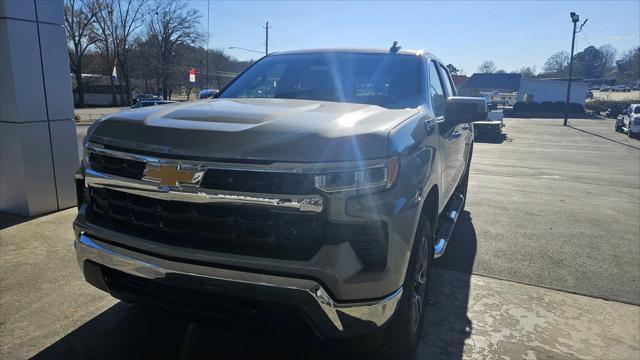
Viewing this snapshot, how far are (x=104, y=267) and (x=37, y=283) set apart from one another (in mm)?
1758

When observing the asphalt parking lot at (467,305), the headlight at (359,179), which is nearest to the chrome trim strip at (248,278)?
the asphalt parking lot at (467,305)

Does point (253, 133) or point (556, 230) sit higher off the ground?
point (253, 133)

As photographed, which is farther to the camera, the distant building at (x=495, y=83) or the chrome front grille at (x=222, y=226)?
the distant building at (x=495, y=83)

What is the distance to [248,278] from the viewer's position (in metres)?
2.02

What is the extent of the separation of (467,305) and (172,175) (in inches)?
103

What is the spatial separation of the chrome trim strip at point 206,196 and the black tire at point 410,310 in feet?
2.58

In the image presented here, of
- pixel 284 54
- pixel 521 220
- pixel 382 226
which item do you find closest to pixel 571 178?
pixel 521 220

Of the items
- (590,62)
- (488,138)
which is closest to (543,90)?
(488,138)

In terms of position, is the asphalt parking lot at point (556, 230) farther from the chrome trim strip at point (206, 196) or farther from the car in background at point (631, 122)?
the car in background at point (631, 122)

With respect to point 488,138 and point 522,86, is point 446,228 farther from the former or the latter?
point 522,86

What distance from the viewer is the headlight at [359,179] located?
1986 mm

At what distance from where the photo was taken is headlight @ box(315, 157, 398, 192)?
6.52 feet

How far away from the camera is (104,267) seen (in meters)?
2.46

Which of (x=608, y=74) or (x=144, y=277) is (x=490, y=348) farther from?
(x=608, y=74)
